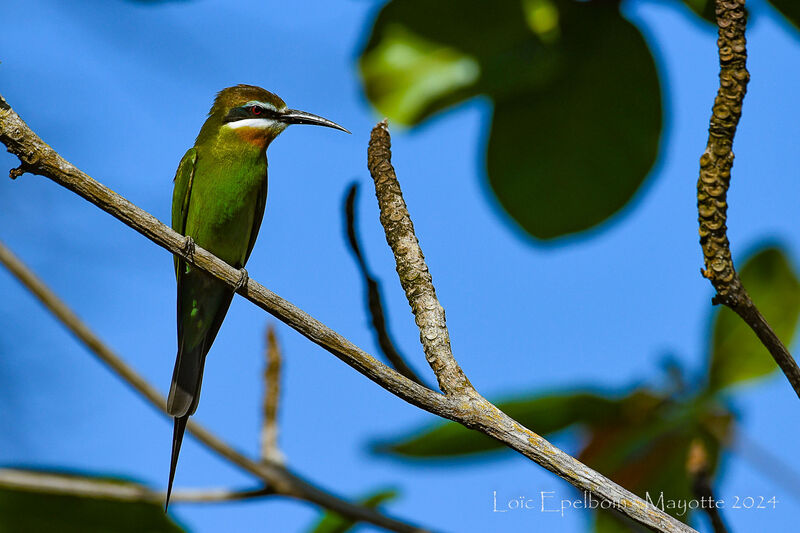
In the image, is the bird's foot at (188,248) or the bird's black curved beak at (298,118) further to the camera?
the bird's black curved beak at (298,118)

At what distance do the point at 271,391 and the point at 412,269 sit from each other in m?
0.85

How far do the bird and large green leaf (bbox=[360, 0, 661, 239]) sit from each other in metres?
1.55

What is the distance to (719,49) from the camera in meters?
1.27

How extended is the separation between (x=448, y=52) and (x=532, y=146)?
338 mm

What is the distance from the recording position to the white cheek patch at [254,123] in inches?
151

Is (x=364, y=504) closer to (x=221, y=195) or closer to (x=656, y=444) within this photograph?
(x=656, y=444)

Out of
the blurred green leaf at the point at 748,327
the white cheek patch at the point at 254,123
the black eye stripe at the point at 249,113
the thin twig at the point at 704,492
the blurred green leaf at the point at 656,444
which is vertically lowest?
the thin twig at the point at 704,492

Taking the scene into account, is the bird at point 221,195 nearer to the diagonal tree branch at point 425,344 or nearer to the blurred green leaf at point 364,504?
the blurred green leaf at point 364,504

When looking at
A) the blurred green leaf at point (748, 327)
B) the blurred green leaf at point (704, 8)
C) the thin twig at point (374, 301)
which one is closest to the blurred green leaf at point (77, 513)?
the thin twig at point (374, 301)

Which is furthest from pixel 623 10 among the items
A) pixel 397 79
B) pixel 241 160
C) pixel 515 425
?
pixel 241 160

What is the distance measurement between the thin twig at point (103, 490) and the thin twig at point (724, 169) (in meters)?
1.08

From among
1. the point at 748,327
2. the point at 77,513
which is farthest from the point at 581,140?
the point at 77,513

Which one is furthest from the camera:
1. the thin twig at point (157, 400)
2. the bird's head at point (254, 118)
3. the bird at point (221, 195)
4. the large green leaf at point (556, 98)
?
the bird's head at point (254, 118)

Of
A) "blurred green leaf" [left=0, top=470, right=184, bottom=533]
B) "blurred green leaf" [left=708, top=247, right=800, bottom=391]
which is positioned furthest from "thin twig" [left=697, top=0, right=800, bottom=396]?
"blurred green leaf" [left=0, top=470, right=184, bottom=533]
